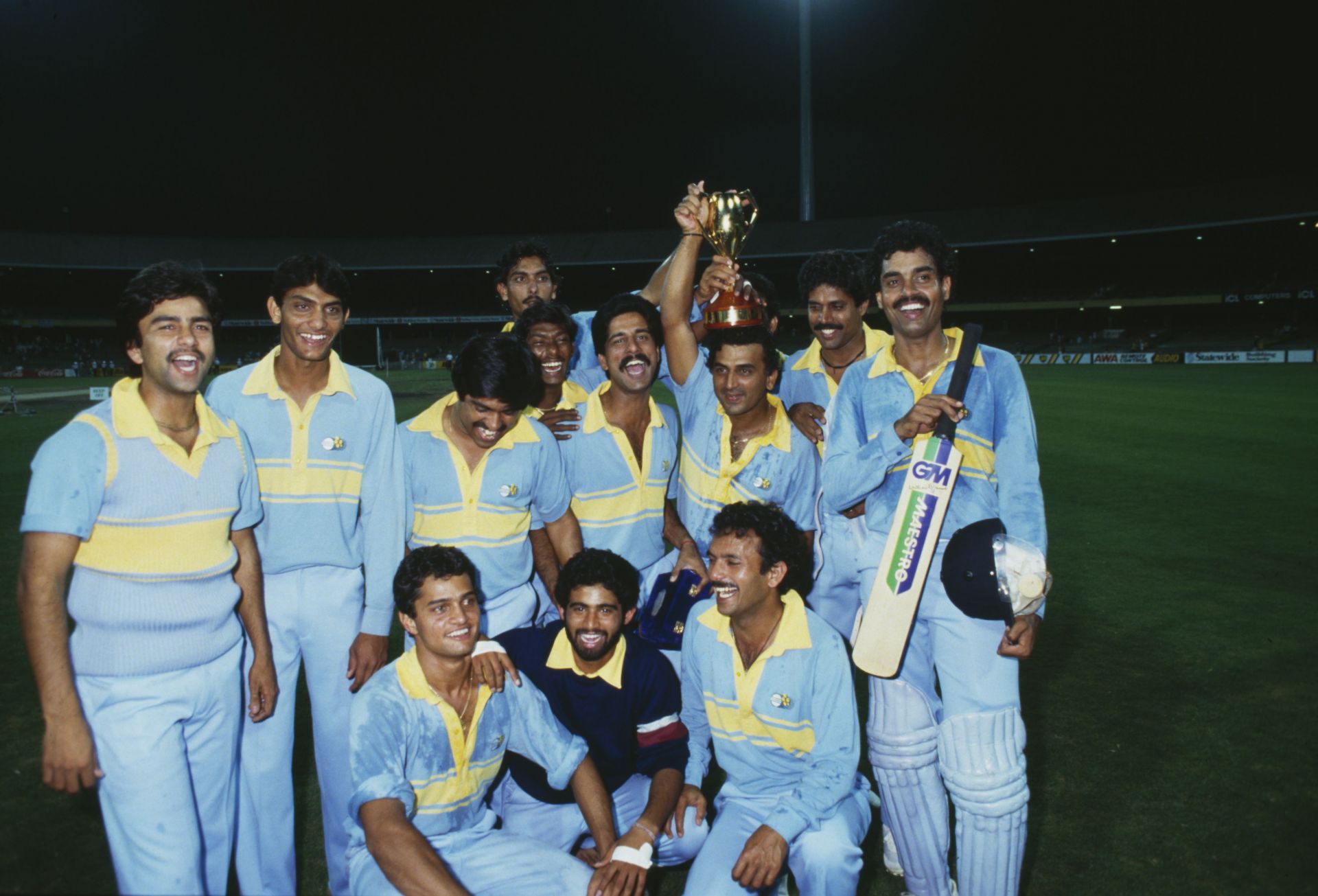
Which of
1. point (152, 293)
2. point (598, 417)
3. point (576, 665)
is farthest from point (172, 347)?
point (598, 417)

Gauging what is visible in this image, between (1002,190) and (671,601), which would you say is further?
(1002,190)

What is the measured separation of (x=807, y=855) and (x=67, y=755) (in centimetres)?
234

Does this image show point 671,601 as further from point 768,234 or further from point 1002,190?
point 1002,190

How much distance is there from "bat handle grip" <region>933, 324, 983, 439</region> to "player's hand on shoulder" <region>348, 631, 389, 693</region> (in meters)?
2.23

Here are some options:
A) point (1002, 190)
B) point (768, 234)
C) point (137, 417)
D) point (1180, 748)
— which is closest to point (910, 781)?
point (1180, 748)

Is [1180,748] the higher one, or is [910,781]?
[910,781]

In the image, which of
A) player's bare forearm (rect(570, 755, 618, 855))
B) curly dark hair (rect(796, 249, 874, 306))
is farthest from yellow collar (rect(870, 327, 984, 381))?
player's bare forearm (rect(570, 755, 618, 855))

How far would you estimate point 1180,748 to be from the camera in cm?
454

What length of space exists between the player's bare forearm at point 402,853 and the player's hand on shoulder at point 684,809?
0.90m

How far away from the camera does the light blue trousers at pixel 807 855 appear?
3.06 m

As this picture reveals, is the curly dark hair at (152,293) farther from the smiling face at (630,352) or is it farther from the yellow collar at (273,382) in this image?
the smiling face at (630,352)

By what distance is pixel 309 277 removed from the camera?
11.6ft

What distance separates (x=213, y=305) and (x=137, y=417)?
1.56 feet

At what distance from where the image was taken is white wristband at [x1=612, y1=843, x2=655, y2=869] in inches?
120
